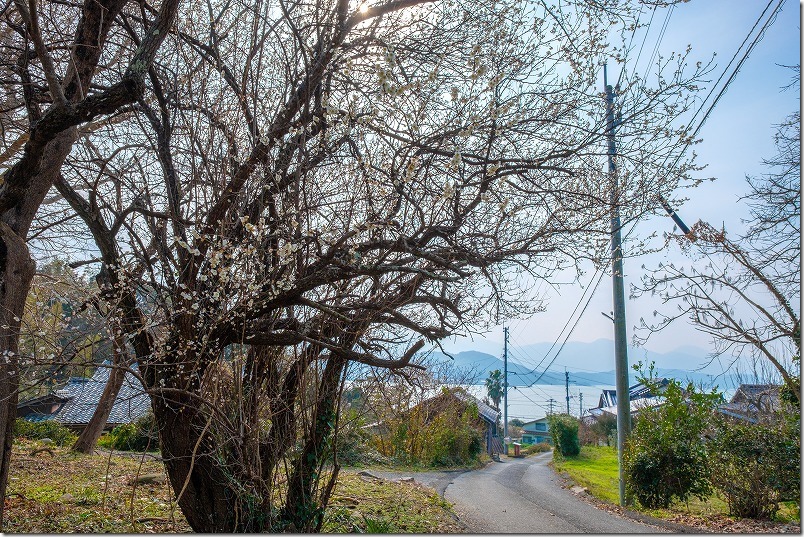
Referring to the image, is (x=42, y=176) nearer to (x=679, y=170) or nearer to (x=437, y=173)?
(x=437, y=173)

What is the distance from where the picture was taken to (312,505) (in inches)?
136

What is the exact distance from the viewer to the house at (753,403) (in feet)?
14.8

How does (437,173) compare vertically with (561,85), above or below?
below

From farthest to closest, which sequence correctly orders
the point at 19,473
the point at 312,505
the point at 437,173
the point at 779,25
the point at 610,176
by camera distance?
the point at 19,473 < the point at 312,505 < the point at 610,176 < the point at 779,25 < the point at 437,173

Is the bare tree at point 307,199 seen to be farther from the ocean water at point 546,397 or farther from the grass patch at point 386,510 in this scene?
the ocean water at point 546,397

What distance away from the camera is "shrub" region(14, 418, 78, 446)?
890 centimetres

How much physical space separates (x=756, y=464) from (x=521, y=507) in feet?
7.33

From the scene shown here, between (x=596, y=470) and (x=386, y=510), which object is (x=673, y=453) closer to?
(x=386, y=510)

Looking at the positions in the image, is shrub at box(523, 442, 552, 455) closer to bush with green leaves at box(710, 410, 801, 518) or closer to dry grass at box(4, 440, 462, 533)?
dry grass at box(4, 440, 462, 533)

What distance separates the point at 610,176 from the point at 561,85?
27.7 inches

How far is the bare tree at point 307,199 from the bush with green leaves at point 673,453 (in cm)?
354

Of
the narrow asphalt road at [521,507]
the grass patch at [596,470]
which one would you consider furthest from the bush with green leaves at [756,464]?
the grass patch at [596,470]

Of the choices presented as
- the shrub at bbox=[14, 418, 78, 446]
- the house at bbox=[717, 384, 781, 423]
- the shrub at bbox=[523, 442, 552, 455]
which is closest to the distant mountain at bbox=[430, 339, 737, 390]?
the house at bbox=[717, 384, 781, 423]

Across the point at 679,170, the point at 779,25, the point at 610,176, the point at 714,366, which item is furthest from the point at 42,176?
the point at 714,366
